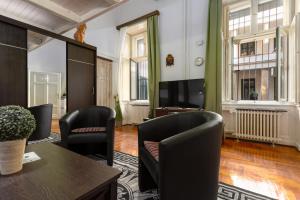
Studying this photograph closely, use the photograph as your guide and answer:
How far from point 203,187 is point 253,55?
11.7ft

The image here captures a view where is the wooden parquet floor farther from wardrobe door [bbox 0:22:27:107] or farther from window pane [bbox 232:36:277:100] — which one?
wardrobe door [bbox 0:22:27:107]

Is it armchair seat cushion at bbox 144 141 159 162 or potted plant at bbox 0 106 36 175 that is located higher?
potted plant at bbox 0 106 36 175

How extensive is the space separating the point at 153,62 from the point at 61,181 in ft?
12.3

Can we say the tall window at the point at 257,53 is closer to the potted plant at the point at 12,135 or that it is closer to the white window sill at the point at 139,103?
the white window sill at the point at 139,103

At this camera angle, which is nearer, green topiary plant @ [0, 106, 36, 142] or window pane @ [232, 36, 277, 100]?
green topiary plant @ [0, 106, 36, 142]

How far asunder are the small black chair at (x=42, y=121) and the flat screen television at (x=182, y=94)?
236cm

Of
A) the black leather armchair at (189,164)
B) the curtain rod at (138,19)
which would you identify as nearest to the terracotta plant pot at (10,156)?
the black leather armchair at (189,164)

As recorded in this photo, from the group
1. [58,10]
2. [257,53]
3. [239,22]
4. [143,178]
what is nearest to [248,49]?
[257,53]

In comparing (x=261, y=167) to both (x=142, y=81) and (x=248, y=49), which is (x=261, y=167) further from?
(x=142, y=81)

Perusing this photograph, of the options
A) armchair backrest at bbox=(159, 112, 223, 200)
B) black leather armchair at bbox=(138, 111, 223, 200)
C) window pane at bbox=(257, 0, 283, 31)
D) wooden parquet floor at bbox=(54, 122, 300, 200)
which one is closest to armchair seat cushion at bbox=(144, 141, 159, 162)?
black leather armchair at bbox=(138, 111, 223, 200)

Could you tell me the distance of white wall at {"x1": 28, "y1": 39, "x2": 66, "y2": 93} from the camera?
2.66m

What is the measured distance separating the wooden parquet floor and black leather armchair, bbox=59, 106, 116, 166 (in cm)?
53

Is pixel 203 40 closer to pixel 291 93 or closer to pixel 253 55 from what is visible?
pixel 253 55

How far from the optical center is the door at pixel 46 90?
2.63 meters
